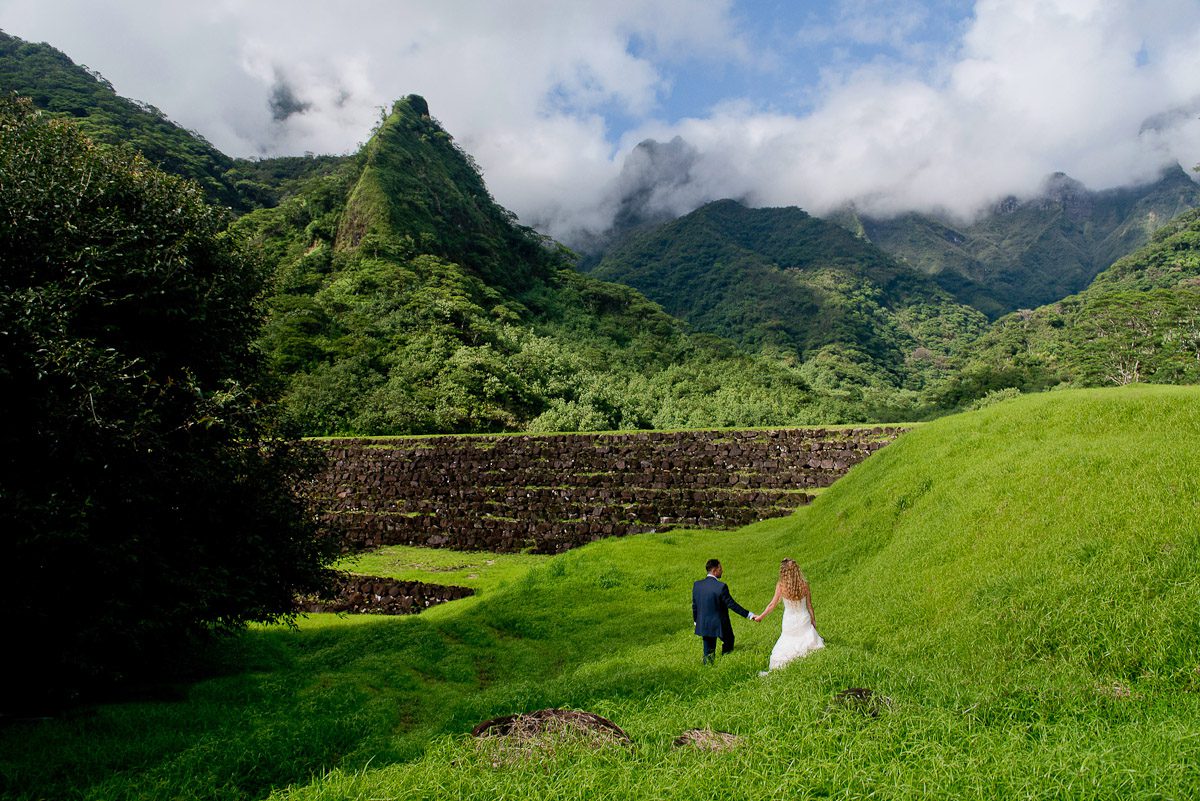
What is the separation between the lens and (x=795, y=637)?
22.7ft

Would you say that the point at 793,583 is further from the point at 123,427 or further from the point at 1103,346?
the point at 1103,346

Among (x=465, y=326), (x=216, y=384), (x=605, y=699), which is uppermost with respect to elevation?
(x=465, y=326)

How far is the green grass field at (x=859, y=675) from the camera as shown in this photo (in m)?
4.00

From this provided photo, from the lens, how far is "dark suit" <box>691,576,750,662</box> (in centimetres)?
789

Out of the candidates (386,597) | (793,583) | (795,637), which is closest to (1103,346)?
(386,597)


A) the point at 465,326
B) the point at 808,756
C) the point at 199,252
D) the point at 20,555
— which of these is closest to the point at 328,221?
the point at 465,326

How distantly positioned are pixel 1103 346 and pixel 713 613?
191ft

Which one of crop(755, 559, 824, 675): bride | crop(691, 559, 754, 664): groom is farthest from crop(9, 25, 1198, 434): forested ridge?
crop(755, 559, 824, 675): bride

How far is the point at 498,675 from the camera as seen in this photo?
10.3 meters

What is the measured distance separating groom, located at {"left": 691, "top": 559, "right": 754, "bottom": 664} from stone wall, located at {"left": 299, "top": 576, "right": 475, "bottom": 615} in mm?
9888

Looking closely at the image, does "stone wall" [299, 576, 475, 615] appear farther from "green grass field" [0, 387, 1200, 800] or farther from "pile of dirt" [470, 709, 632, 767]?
"pile of dirt" [470, 709, 632, 767]

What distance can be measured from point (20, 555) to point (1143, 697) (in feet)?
35.0

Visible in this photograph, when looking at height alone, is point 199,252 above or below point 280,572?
above

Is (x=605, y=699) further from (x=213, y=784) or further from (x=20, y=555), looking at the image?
(x=20, y=555)
